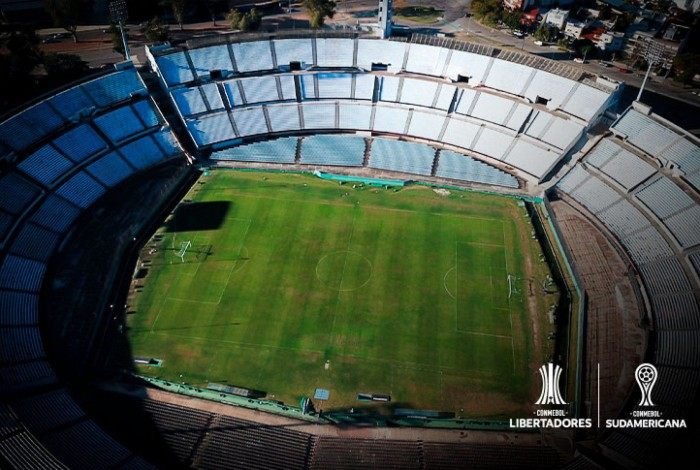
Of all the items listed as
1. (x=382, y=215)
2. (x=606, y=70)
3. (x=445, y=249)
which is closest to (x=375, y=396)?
(x=445, y=249)

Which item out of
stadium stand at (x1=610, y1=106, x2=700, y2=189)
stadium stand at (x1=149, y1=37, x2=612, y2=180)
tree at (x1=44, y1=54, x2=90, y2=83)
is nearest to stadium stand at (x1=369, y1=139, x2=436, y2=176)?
stadium stand at (x1=149, y1=37, x2=612, y2=180)

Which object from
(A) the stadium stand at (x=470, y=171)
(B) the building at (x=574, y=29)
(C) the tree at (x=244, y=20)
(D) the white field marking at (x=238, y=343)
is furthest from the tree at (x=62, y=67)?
(B) the building at (x=574, y=29)

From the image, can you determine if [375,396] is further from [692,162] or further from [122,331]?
[692,162]

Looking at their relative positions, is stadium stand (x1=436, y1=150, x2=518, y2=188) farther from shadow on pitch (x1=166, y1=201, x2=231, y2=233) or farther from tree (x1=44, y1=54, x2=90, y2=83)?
tree (x1=44, y1=54, x2=90, y2=83)

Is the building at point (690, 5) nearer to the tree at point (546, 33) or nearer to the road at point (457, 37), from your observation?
the road at point (457, 37)

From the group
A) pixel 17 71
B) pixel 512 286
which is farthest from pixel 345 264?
pixel 17 71

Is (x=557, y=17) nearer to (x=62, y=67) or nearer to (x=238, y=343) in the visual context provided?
(x=62, y=67)
